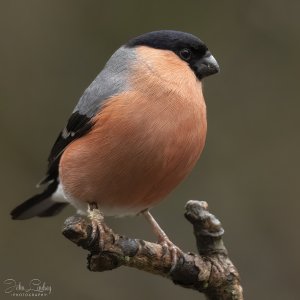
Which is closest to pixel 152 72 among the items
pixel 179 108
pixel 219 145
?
pixel 179 108

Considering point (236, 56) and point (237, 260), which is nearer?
point (237, 260)

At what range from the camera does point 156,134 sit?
15.6 feet

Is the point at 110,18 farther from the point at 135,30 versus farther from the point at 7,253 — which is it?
the point at 7,253

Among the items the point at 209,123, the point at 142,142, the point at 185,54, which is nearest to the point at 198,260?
the point at 142,142

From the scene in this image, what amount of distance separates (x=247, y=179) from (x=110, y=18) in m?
2.12

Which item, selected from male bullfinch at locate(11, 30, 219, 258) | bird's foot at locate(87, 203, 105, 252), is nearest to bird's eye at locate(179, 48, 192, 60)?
male bullfinch at locate(11, 30, 219, 258)

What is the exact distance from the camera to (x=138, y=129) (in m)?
4.77

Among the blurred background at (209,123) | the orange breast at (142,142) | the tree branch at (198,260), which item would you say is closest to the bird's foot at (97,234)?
the tree branch at (198,260)

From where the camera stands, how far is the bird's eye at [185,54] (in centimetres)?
534

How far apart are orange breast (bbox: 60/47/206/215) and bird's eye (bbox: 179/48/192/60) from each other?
12cm

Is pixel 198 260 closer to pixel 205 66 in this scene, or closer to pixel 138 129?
pixel 138 129

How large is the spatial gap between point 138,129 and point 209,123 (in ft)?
9.87
